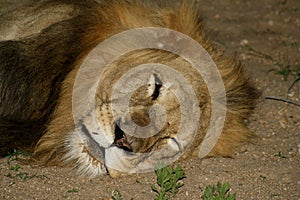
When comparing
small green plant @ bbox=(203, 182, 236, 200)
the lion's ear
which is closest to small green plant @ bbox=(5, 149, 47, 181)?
the lion's ear

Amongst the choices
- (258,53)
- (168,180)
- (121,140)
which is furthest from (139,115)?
(258,53)

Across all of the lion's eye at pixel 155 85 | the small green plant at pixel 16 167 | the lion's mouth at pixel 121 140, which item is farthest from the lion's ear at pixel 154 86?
the small green plant at pixel 16 167

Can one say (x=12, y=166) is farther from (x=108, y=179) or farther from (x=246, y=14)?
Answer: (x=246, y=14)

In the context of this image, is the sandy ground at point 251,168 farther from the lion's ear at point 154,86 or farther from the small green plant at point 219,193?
the lion's ear at point 154,86

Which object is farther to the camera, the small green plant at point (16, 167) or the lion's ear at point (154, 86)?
the small green plant at point (16, 167)

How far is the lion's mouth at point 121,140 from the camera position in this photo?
328 cm

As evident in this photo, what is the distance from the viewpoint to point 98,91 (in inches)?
139

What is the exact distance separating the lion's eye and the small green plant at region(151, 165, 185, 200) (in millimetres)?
419

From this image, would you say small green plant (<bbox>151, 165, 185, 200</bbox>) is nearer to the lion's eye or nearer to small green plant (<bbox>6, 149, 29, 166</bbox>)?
the lion's eye

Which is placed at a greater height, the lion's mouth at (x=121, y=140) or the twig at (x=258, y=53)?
the lion's mouth at (x=121, y=140)

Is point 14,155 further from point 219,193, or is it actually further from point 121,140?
point 219,193

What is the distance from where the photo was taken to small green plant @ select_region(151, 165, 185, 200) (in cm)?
348

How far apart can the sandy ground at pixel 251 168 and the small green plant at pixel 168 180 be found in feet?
0.16

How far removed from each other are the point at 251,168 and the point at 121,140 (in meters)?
0.96
